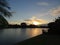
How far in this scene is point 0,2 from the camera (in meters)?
16.8

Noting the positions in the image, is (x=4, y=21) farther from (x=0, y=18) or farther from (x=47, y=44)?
(x=47, y=44)

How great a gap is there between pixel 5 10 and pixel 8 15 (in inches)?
36.9

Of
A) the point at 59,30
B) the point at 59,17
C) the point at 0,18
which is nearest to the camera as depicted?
the point at 0,18

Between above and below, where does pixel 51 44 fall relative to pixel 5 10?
below

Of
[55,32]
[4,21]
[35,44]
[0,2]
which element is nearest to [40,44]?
[35,44]

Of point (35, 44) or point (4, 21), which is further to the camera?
point (35, 44)

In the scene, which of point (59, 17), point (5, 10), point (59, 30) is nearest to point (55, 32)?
point (59, 30)

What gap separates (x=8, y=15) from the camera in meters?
16.8

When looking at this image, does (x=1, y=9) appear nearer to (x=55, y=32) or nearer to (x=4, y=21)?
(x=4, y=21)

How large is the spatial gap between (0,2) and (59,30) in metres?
17.7

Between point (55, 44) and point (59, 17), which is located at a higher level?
point (59, 17)

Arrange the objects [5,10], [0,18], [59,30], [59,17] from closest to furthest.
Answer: [0,18], [5,10], [59,30], [59,17]

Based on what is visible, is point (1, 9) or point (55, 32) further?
point (55, 32)

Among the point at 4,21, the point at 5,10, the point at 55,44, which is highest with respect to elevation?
the point at 5,10
